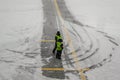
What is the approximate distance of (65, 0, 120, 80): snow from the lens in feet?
42.3

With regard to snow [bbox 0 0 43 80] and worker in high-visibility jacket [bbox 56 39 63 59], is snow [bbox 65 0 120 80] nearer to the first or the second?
worker in high-visibility jacket [bbox 56 39 63 59]

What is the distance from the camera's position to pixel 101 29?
18.7m

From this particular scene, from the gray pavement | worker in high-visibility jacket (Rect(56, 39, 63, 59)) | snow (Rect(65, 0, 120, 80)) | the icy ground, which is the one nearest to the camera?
the gray pavement

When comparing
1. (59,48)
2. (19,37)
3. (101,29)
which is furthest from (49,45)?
(101,29)

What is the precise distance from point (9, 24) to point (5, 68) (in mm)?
6455

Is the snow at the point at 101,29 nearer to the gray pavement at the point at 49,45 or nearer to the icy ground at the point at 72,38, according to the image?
the icy ground at the point at 72,38

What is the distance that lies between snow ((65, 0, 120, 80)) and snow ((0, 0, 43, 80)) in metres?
3.07

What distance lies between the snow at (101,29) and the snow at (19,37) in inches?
121

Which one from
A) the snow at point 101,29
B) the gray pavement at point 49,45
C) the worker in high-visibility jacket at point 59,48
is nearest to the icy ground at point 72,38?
the snow at point 101,29

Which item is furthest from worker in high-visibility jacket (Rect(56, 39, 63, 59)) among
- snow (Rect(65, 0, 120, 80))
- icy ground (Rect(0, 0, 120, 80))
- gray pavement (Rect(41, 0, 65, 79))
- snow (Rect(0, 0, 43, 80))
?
snow (Rect(65, 0, 120, 80))

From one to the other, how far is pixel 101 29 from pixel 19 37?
6710 mm

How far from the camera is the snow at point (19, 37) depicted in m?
12.3

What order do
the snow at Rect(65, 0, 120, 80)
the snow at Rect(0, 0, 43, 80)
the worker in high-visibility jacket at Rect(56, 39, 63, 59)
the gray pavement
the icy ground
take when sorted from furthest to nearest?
1. the worker in high-visibility jacket at Rect(56, 39, 63, 59)
2. the snow at Rect(65, 0, 120, 80)
3. the icy ground
4. the snow at Rect(0, 0, 43, 80)
5. the gray pavement

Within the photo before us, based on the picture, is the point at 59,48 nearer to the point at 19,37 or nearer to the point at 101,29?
the point at 19,37
